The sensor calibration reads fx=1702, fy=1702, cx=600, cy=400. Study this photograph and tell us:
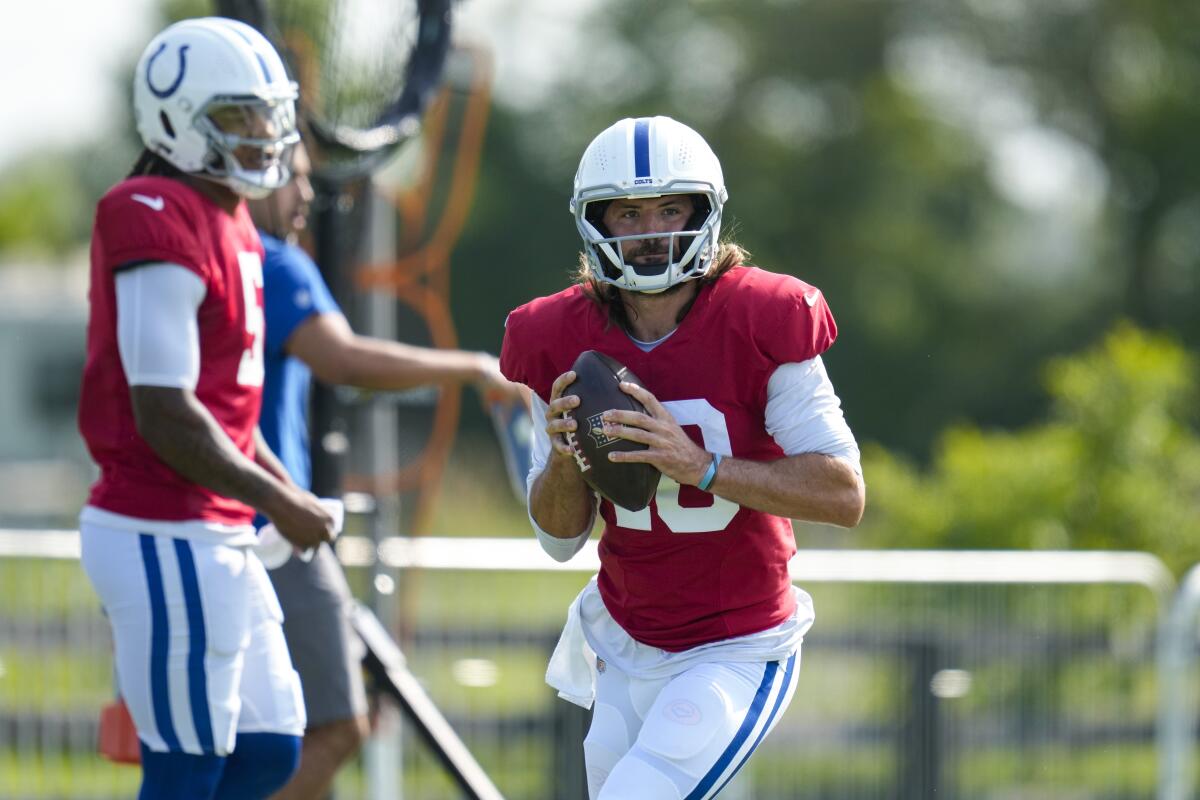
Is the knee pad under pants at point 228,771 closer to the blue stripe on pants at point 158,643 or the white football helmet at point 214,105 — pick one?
the blue stripe on pants at point 158,643

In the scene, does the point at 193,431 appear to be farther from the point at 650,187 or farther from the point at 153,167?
the point at 650,187

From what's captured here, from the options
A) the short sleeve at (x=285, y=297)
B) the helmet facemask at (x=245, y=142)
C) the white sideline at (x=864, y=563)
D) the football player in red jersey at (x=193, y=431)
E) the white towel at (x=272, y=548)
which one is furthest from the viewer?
the white sideline at (x=864, y=563)

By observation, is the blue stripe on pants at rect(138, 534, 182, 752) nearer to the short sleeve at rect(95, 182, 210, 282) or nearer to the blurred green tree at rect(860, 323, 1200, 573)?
the short sleeve at rect(95, 182, 210, 282)

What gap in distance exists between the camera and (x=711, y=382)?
3555 millimetres

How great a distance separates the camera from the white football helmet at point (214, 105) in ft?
13.3

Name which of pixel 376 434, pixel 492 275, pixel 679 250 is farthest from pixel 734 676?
pixel 492 275

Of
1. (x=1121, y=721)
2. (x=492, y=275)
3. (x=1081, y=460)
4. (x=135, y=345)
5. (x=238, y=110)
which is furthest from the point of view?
(x=492, y=275)

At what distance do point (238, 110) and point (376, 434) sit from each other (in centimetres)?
279

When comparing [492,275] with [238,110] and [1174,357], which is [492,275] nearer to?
[1174,357]

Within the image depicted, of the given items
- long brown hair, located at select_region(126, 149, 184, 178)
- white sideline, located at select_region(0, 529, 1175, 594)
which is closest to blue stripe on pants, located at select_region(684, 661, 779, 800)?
long brown hair, located at select_region(126, 149, 184, 178)

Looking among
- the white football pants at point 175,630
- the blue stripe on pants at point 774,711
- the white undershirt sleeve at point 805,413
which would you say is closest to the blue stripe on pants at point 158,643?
the white football pants at point 175,630

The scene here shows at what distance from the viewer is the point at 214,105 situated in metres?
4.05

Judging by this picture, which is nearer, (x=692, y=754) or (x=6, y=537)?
(x=692, y=754)

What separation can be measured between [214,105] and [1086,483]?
203 inches
